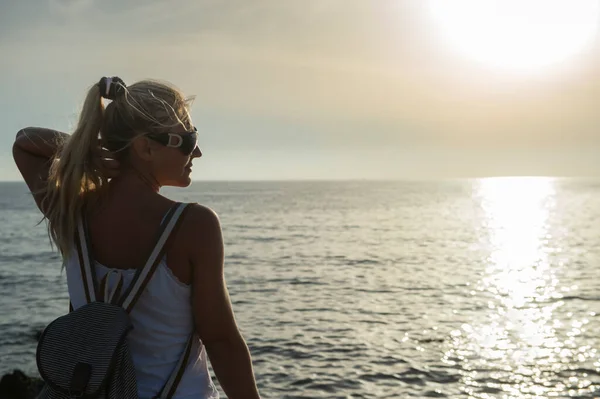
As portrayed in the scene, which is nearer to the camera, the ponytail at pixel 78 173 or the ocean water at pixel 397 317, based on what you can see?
the ponytail at pixel 78 173

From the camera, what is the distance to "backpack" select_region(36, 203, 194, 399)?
216 cm

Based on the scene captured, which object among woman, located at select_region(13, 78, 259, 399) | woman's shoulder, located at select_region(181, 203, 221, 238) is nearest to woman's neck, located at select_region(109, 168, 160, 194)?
woman, located at select_region(13, 78, 259, 399)

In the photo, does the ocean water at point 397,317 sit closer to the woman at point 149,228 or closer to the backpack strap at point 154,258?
the woman at point 149,228

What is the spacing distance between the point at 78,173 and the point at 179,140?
38 centimetres

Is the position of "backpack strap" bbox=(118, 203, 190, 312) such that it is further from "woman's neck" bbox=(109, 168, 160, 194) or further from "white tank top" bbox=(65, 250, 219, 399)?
"woman's neck" bbox=(109, 168, 160, 194)

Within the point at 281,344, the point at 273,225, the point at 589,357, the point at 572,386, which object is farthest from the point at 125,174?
the point at 273,225

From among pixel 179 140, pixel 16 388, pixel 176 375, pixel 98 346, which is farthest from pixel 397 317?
pixel 98 346

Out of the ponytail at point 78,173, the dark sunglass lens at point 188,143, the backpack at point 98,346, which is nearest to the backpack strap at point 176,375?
the backpack at point 98,346

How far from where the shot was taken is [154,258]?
88.9 inches

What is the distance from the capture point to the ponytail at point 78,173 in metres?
2.44

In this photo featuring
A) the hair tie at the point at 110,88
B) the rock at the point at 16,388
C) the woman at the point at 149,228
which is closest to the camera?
the woman at the point at 149,228

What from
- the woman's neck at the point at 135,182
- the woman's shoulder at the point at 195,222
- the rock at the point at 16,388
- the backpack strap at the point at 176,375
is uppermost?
the woman's neck at the point at 135,182

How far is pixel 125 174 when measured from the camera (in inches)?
97.6

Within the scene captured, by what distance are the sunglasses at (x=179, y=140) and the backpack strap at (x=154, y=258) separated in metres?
0.26
